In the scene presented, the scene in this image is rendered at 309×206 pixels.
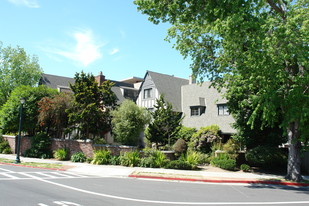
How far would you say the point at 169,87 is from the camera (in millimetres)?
36094

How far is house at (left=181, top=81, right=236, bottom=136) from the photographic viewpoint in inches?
1104

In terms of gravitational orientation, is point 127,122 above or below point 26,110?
below

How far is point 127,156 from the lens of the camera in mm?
20219

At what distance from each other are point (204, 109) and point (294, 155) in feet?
53.1

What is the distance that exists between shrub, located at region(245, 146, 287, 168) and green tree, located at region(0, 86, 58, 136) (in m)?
20.8

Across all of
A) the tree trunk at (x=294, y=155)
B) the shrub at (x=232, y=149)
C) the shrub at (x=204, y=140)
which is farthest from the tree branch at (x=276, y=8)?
the shrub at (x=204, y=140)

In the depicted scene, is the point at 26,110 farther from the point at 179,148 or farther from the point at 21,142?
the point at 179,148

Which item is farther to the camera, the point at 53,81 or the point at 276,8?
the point at 53,81

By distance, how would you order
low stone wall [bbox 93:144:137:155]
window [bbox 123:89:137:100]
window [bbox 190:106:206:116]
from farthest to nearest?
1. window [bbox 123:89:137:100]
2. window [bbox 190:106:206:116]
3. low stone wall [bbox 93:144:137:155]

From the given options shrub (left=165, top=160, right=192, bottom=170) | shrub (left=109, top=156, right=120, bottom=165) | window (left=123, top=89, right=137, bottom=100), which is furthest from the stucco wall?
shrub (left=165, top=160, right=192, bottom=170)

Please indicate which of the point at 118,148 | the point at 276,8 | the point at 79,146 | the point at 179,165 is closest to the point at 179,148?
the point at 179,165

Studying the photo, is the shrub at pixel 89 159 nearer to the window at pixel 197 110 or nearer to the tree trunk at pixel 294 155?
the window at pixel 197 110

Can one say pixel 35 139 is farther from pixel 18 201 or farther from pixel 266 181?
pixel 266 181

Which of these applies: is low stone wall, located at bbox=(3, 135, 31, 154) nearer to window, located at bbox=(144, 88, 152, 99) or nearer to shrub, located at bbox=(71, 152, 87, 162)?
shrub, located at bbox=(71, 152, 87, 162)
